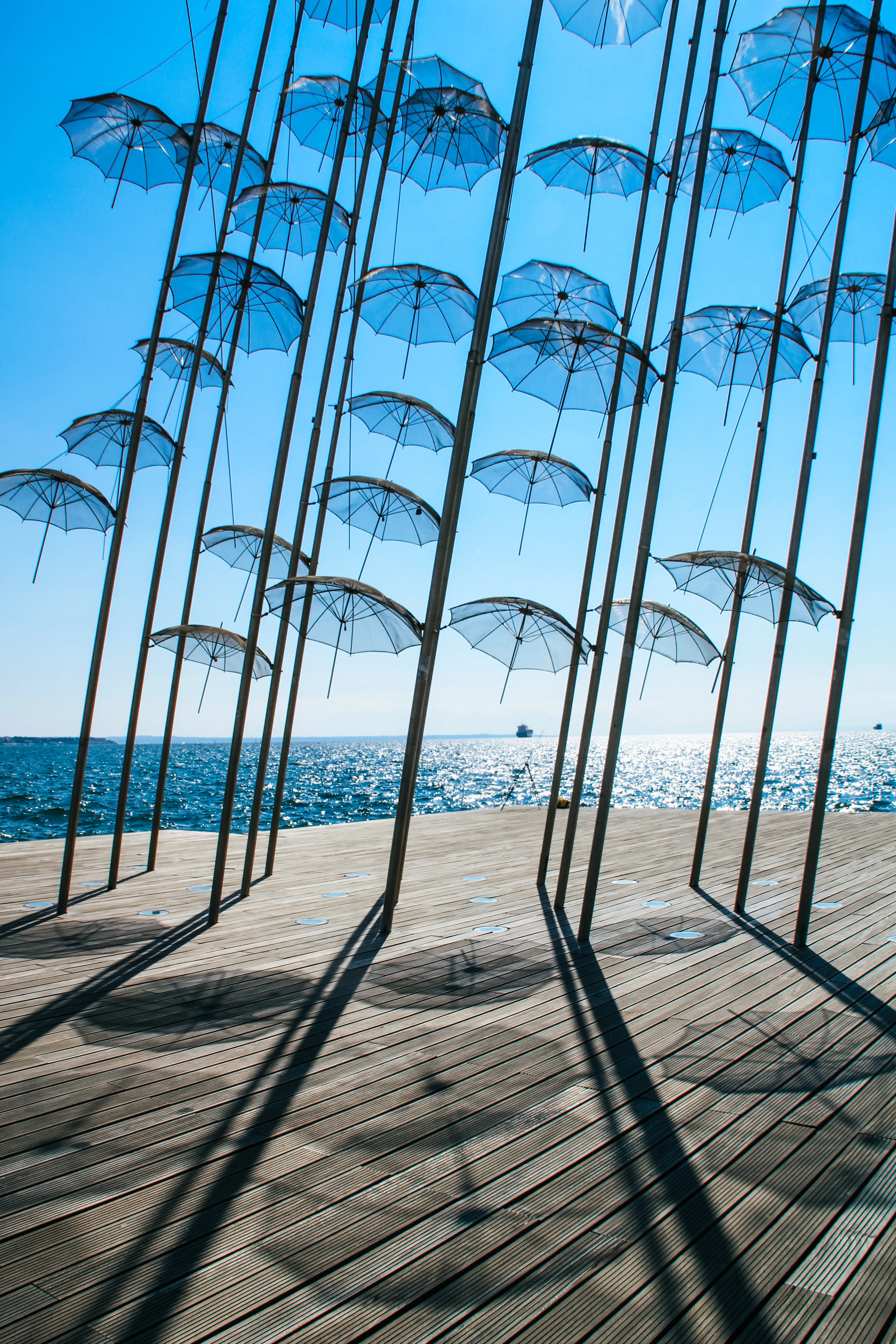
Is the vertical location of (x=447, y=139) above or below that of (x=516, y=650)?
above

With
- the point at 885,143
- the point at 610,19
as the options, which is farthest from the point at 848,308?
the point at 610,19

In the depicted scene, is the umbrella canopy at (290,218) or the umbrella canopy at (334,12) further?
the umbrella canopy at (334,12)

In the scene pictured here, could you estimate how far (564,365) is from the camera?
9570 mm

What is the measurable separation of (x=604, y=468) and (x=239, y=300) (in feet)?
14.9

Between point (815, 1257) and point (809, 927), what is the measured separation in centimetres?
571

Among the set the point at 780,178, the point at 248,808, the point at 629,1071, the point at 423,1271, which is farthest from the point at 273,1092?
the point at 248,808

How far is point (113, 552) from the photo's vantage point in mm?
8078

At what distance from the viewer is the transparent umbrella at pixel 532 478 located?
33.4ft

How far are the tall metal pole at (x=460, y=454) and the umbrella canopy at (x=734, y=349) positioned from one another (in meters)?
3.63

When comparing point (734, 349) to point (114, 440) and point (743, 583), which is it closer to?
point (743, 583)

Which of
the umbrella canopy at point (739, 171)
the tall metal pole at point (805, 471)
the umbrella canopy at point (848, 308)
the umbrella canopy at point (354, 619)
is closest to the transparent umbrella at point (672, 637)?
the tall metal pole at point (805, 471)

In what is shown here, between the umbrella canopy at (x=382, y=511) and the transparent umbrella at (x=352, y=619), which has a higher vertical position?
the umbrella canopy at (x=382, y=511)

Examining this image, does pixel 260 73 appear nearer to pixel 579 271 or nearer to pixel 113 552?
pixel 579 271

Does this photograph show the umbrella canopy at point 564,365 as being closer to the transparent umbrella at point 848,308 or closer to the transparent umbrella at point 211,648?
the transparent umbrella at point 848,308
